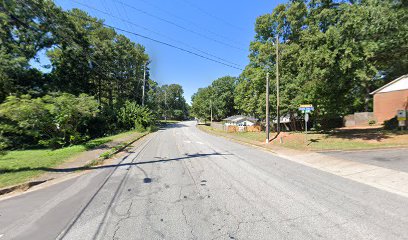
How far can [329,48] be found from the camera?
1475 cm

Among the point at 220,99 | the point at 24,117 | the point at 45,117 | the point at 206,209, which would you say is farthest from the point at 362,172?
the point at 220,99

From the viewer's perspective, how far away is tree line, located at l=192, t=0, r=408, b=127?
13.2 metres

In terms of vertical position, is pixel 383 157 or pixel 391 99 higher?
pixel 391 99

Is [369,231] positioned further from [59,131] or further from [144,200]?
[59,131]

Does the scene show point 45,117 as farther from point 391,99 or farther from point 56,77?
point 391,99

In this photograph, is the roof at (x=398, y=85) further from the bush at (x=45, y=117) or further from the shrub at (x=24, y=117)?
the shrub at (x=24, y=117)

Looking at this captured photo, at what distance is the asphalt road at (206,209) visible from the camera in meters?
3.61

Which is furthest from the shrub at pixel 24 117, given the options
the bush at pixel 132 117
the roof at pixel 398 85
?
the roof at pixel 398 85

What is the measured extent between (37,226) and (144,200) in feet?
6.72

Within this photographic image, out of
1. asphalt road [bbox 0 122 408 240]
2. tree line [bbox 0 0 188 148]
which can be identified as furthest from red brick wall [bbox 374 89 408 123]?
tree line [bbox 0 0 188 148]

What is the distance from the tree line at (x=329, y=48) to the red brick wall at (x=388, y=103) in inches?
356

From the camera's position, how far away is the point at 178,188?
5902 millimetres

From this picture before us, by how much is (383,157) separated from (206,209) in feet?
32.2

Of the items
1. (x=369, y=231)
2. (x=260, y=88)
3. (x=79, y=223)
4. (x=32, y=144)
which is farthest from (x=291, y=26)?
(x=32, y=144)
